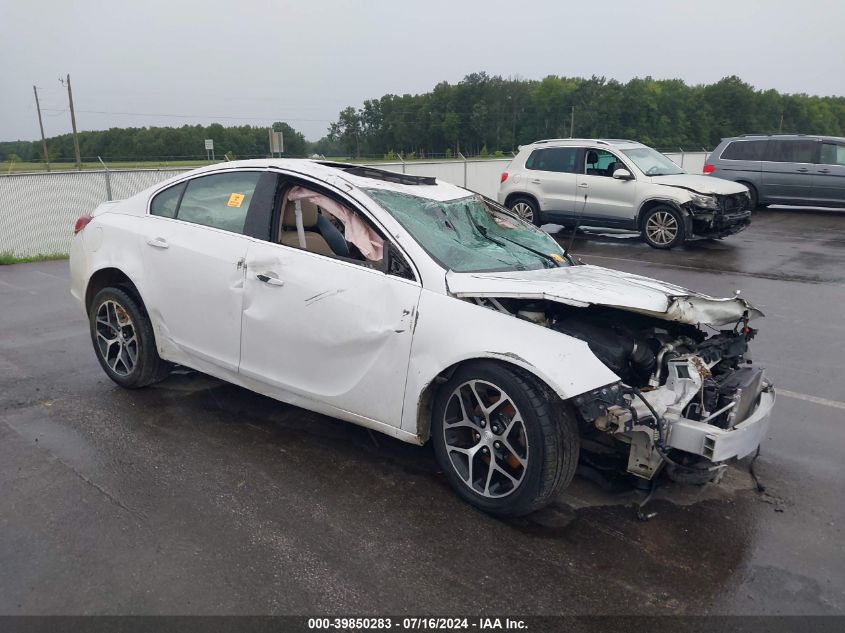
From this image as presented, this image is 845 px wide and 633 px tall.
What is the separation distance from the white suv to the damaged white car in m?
8.04

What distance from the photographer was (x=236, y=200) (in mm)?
4527

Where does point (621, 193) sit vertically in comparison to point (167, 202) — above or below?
below

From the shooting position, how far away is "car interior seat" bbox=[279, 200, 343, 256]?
4211 mm

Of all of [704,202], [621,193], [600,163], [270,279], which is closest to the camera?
[270,279]

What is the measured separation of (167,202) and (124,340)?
41.5 inches

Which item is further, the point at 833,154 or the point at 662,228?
the point at 833,154

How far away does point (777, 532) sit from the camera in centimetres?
345

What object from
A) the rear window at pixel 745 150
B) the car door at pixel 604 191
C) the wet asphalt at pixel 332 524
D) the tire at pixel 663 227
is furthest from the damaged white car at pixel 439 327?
the rear window at pixel 745 150

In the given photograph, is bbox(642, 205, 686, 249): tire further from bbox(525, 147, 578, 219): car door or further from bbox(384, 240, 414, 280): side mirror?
bbox(384, 240, 414, 280): side mirror

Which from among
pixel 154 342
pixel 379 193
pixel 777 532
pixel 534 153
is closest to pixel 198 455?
pixel 154 342

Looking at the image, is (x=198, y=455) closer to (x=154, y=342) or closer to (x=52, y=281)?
(x=154, y=342)

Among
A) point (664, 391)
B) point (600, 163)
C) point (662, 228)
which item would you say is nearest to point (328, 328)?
point (664, 391)

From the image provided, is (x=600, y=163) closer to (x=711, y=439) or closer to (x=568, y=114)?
(x=711, y=439)

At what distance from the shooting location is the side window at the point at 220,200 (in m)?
4.48
